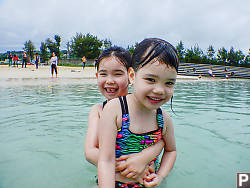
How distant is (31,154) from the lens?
271cm

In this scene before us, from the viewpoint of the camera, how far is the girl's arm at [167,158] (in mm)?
1715

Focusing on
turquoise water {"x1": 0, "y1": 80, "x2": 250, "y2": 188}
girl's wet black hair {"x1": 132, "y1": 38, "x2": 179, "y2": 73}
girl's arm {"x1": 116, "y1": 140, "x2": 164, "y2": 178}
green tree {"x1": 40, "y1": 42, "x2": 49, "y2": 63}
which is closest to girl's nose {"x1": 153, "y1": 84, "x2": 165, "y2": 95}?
girl's wet black hair {"x1": 132, "y1": 38, "x2": 179, "y2": 73}

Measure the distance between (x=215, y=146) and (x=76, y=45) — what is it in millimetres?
58085

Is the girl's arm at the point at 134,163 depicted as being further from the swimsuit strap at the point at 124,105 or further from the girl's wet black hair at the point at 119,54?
the girl's wet black hair at the point at 119,54

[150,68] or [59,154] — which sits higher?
[150,68]

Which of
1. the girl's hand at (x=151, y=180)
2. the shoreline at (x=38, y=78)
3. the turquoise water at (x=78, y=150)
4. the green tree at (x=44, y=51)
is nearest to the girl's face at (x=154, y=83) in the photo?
the girl's hand at (x=151, y=180)

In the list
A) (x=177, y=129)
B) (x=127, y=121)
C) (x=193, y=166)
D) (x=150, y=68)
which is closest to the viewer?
(x=150, y=68)

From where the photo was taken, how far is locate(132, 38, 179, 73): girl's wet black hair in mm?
1492

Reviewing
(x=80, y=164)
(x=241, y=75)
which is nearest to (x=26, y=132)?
(x=80, y=164)

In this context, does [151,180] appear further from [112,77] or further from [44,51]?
[44,51]

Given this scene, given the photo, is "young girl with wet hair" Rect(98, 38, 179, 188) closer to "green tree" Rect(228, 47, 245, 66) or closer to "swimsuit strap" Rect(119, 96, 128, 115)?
"swimsuit strap" Rect(119, 96, 128, 115)

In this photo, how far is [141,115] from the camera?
1702mm

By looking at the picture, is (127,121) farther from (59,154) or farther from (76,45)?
(76,45)

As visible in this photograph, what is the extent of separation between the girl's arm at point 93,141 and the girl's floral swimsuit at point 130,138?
245 mm
